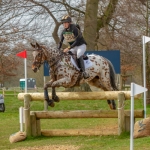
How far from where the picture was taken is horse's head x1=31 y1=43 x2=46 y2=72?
9.33 m

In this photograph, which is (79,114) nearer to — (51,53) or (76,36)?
(51,53)

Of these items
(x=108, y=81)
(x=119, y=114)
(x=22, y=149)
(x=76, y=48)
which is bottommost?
(x=22, y=149)

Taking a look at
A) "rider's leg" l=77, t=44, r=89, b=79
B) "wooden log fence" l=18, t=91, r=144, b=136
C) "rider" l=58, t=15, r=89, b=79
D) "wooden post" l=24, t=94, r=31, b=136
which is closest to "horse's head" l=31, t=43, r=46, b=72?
"rider" l=58, t=15, r=89, b=79

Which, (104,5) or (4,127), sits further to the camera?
(104,5)

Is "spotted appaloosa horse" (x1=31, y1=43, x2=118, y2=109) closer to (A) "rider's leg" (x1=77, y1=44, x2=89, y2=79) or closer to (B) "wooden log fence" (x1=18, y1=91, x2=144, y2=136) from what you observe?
(A) "rider's leg" (x1=77, y1=44, x2=89, y2=79)

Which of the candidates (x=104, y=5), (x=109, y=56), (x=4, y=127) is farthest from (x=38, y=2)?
(x=4, y=127)

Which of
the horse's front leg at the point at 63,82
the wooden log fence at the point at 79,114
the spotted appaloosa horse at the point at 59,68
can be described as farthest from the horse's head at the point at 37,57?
the wooden log fence at the point at 79,114

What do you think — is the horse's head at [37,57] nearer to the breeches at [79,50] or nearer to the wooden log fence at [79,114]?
the breeches at [79,50]

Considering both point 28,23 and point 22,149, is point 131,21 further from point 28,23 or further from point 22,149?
point 22,149

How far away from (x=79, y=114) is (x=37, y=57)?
6.63ft

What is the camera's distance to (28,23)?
2252 cm

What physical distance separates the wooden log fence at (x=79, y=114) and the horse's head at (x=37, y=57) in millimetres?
1196

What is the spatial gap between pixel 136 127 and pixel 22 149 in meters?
2.61

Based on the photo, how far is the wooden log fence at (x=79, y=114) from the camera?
33.0 ft
